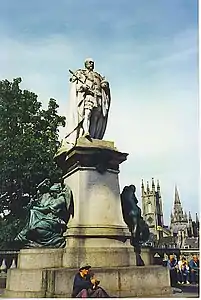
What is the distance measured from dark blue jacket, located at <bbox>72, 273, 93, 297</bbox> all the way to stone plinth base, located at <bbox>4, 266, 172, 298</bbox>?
57 centimetres

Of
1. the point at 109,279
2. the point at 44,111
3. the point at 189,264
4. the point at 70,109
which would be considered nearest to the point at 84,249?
the point at 109,279

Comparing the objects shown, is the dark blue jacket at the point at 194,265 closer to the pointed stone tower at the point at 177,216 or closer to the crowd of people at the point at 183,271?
the crowd of people at the point at 183,271

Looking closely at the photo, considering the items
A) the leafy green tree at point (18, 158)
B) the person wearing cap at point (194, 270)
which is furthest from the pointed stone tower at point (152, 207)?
the person wearing cap at point (194, 270)

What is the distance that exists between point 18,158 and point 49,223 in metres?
10.4

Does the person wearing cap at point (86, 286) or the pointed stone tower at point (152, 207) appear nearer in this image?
the person wearing cap at point (86, 286)

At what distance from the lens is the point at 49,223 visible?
8180 millimetres

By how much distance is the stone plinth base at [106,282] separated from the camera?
269 inches

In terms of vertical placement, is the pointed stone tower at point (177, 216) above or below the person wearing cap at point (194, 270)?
above

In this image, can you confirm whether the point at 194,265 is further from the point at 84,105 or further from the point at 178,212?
the point at 178,212

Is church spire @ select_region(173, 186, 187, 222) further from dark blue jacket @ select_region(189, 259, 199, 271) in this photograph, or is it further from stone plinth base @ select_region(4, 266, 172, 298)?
stone plinth base @ select_region(4, 266, 172, 298)

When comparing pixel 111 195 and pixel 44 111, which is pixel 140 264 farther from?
pixel 44 111

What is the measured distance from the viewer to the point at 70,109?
9.23 m

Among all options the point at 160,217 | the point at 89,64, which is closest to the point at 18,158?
→ the point at 89,64

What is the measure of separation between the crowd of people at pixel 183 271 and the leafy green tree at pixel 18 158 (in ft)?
28.7
